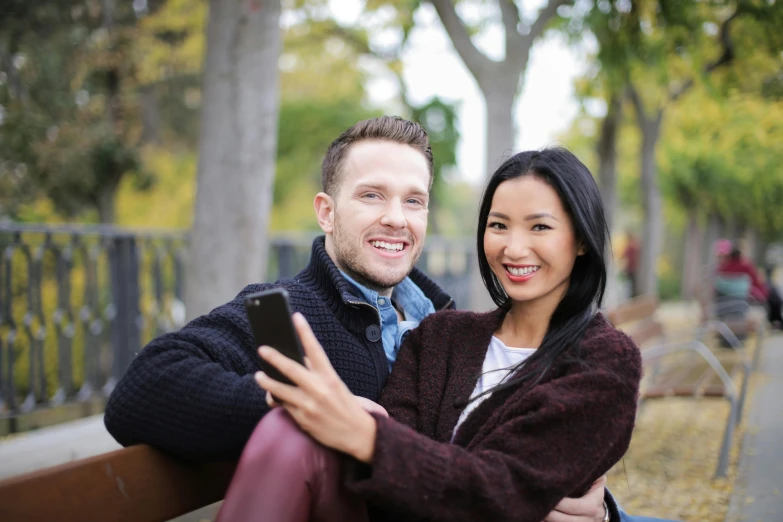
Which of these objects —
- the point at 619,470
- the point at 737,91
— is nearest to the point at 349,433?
the point at 619,470

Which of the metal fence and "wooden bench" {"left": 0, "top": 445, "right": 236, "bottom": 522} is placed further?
Answer: the metal fence

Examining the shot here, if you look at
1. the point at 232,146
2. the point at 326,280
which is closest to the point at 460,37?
the point at 232,146

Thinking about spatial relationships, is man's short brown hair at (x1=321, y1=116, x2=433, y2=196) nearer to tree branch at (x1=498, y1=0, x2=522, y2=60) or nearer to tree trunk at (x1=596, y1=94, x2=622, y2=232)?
tree branch at (x1=498, y1=0, x2=522, y2=60)

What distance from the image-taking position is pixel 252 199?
4.21 m

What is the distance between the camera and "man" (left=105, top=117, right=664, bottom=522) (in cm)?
174

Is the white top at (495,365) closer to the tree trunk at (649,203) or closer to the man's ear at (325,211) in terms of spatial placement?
the man's ear at (325,211)

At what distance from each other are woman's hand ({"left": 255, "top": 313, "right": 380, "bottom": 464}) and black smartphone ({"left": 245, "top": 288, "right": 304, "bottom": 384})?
0.01 metres

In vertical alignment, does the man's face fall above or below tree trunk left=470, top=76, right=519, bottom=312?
below

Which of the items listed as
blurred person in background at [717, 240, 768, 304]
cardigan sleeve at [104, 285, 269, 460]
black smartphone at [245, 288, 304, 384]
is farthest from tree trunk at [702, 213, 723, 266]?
black smartphone at [245, 288, 304, 384]

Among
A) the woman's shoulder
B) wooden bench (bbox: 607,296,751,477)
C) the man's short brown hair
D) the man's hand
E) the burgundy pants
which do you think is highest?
the man's short brown hair

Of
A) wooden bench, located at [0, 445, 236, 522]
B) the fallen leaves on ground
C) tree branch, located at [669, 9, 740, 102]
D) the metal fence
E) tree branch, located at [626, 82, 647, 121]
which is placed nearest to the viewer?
wooden bench, located at [0, 445, 236, 522]

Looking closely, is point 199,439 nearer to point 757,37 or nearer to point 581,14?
point 581,14

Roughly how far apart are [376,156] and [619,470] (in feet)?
12.8

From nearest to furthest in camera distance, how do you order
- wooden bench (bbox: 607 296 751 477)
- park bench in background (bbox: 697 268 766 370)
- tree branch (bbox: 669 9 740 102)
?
1. wooden bench (bbox: 607 296 751 477)
2. tree branch (bbox: 669 9 740 102)
3. park bench in background (bbox: 697 268 766 370)
